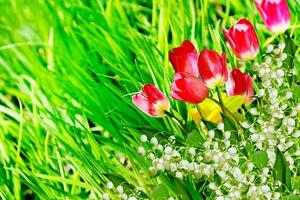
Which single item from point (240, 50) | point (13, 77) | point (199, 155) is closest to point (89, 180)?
point (199, 155)

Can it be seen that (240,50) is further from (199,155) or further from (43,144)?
(43,144)

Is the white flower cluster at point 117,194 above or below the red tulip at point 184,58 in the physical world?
below

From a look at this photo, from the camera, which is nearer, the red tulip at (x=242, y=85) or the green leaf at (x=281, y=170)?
the green leaf at (x=281, y=170)

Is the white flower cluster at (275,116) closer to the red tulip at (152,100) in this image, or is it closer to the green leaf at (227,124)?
the green leaf at (227,124)

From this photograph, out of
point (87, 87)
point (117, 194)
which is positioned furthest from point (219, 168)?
point (87, 87)

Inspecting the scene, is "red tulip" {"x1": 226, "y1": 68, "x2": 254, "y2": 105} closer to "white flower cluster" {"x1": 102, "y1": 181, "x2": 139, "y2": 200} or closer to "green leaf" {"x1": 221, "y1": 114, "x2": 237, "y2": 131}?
"green leaf" {"x1": 221, "y1": 114, "x2": 237, "y2": 131}

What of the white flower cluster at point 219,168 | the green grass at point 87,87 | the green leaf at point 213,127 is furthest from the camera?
the green grass at point 87,87

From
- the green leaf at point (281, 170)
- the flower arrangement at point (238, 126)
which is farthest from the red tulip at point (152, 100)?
the green leaf at point (281, 170)
